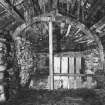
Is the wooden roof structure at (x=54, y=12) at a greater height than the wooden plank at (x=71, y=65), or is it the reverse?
the wooden roof structure at (x=54, y=12)

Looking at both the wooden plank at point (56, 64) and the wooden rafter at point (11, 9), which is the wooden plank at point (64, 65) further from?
the wooden rafter at point (11, 9)

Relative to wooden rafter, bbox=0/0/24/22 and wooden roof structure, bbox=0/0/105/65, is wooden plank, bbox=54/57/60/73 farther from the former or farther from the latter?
wooden rafter, bbox=0/0/24/22

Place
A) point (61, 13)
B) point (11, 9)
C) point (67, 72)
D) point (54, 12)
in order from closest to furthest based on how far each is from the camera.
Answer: point (11, 9)
point (54, 12)
point (61, 13)
point (67, 72)

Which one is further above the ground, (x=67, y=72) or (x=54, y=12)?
(x=54, y=12)

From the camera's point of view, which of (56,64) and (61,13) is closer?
(61,13)

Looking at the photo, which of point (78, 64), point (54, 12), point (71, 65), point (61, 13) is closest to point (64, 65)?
point (71, 65)

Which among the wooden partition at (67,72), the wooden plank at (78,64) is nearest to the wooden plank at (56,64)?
the wooden partition at (67,72)

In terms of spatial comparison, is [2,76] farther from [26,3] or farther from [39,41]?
[39,41]

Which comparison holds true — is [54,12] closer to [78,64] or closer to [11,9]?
[11,9]

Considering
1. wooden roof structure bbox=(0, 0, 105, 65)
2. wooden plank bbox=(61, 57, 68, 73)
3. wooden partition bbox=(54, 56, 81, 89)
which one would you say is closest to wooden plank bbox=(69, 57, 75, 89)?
wooden partition bbox=(54, 56, 81, 89)

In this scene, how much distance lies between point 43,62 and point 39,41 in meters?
1.08

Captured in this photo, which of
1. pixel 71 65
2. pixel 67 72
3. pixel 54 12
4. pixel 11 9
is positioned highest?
pixel 54 12

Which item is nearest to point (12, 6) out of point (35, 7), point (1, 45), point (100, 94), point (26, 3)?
point (26, 3)

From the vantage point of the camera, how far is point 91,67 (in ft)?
25.9
